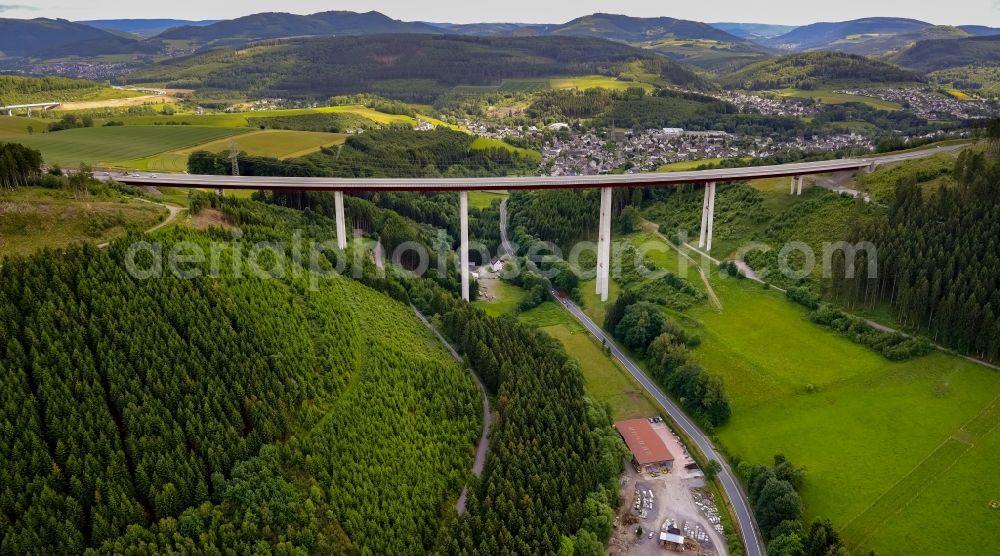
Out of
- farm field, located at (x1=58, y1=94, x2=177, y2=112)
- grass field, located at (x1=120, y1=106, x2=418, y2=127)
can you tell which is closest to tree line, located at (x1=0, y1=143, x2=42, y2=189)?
grass field, located at (x1=120, y1=106, x2=418, y2=127)

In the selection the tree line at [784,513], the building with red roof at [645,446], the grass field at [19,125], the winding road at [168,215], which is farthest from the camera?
the grass field at [19,125]

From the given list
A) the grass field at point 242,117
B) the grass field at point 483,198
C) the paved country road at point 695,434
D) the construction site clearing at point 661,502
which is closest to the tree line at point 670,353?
the paved country road at point 695,434

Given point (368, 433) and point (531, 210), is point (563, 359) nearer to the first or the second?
point (368, 433)

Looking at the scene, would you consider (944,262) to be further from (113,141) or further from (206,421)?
(113,141)

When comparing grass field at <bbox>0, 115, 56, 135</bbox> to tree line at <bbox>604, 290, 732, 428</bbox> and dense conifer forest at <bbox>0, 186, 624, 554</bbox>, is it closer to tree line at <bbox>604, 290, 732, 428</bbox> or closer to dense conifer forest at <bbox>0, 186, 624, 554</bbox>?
dense conifer forest at <bbox>0, 186, 624, 554</bbox>

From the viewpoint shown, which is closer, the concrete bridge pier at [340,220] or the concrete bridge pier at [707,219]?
the concrete bridge pier at [340,220]

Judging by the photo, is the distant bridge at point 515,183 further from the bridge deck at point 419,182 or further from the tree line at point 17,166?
the tree line at point 17,166

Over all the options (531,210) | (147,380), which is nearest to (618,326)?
(531,210)
